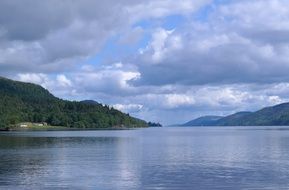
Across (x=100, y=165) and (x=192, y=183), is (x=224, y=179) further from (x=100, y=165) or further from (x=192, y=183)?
(x=100, y=165)

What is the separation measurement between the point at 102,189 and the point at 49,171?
67.3 ft

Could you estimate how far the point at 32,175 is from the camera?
6856cm

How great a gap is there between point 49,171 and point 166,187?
23324 mm

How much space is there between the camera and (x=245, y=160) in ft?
297

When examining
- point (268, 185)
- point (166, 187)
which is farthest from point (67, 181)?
point (268, 185)

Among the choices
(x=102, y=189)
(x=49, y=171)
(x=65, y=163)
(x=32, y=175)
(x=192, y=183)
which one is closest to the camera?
(x=102, y=189)

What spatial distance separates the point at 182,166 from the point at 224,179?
709 inches

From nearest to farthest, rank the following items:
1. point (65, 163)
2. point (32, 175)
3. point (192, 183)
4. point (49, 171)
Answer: point (192, 183), point (32, 175), point (49, 171), point (65, 163)

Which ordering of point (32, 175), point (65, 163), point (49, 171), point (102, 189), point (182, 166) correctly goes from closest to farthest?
point (102, 189)
point (32, 175)
point (49, 171)
point (182, 166)
point (65, 163)

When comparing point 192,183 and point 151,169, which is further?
point 151,169

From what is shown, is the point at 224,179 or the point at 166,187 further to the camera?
the point at 224,179

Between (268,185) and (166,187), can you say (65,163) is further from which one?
(268,185)

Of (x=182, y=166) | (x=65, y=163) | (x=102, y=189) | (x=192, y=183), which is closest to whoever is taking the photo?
(x=102, y=189)

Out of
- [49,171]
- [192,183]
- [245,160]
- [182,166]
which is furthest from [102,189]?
[245,160]
